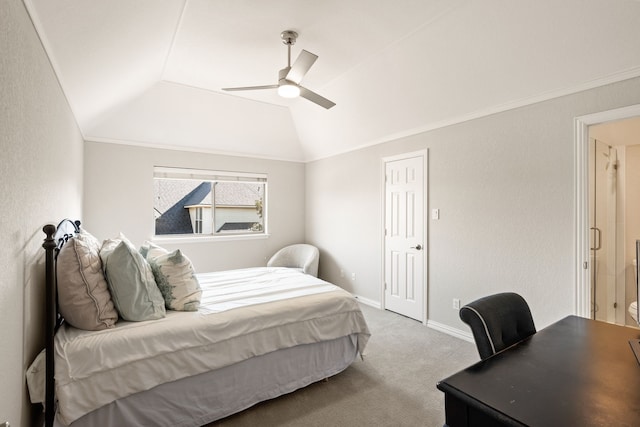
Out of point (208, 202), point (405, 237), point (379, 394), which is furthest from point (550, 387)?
point (208, 202)

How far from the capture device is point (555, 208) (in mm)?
2639

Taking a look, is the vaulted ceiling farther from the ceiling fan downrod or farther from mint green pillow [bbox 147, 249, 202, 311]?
mint green pillow [bbox 147, 249, 202, 311]

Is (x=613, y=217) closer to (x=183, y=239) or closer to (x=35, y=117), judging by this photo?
(x=35, y=117)

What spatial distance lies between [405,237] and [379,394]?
6.84 ft

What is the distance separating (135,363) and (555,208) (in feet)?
10.8

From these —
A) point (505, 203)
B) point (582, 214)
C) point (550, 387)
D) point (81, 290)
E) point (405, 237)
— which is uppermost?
point (505, 203)

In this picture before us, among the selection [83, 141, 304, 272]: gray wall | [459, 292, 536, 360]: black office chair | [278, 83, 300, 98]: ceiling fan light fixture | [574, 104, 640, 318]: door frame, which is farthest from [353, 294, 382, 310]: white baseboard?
[278, 83, 300, 98]: ceiling fan light fixture

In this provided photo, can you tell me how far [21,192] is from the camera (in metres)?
1.30

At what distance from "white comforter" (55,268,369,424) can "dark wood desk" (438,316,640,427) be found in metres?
1.34

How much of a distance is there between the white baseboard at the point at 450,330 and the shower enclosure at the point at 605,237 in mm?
1304

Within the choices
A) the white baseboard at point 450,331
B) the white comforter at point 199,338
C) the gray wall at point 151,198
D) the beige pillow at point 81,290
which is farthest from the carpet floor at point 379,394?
the gray wall at point 151,198

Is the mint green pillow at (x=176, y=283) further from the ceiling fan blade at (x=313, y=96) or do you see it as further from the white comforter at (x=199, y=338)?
the ceiling fan blade at (x=313, y=96)

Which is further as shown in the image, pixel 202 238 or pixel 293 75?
pixel 202 238

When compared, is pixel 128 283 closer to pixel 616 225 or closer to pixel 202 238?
Answer: pixel 202 238
